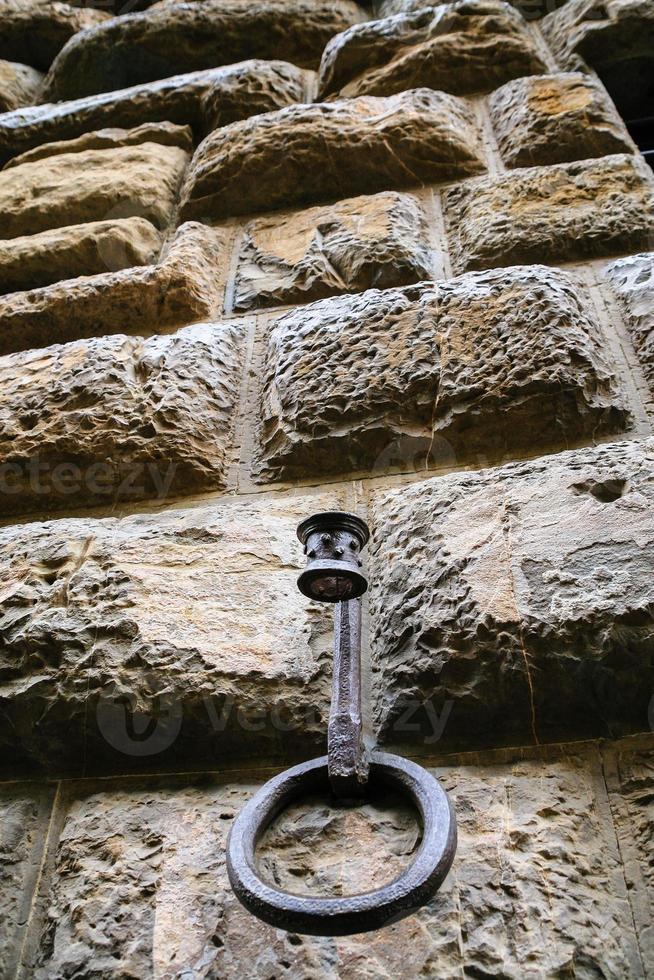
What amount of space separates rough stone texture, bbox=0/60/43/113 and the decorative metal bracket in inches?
78.1

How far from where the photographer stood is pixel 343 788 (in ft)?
2.09

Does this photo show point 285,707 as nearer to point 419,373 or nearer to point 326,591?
point 326,591

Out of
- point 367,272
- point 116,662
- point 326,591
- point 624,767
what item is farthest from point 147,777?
point 367,272

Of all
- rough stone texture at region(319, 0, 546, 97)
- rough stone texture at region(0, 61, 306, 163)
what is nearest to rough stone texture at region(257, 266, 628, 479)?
rough stone texture at region(319, 0, 546, 97)

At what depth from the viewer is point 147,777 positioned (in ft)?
2.38

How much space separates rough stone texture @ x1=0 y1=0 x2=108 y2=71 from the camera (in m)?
2.35

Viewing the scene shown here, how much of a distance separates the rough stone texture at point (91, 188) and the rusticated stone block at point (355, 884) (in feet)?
3.83

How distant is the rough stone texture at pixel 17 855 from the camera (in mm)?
641

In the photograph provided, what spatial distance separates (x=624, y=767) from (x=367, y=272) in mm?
800

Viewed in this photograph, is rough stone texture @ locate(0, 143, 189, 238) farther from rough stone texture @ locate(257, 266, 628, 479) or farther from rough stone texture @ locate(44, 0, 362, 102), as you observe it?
rough stone texture @ locate(257, 266, 628, 479)

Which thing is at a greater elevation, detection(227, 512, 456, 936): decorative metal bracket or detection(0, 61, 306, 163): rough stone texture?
detection(0, 61, 306, 163): rough stone texture

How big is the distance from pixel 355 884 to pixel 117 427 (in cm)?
63

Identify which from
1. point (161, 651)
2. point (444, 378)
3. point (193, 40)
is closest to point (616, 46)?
point (193, 40)

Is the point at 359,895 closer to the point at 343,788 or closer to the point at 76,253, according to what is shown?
the point at 343,788
